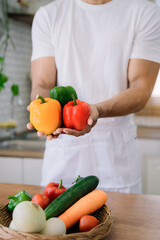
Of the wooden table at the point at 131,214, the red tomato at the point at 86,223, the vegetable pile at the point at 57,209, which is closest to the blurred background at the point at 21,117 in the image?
the wooden table at the point at 131,214

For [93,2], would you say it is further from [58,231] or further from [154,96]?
[154,96]

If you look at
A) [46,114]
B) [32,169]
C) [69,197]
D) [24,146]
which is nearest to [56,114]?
[46,114]

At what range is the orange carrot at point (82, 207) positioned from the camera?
3.17 feet

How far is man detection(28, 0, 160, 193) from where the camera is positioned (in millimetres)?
1558

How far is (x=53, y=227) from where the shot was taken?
868mm

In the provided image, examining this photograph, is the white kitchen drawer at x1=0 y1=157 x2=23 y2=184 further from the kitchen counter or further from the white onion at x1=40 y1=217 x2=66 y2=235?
the white onion at x1=40 y1=217 x2=66 y2=235

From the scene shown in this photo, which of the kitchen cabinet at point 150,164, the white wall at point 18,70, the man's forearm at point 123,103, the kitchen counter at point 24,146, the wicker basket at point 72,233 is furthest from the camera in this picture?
the white wall at point 18,70

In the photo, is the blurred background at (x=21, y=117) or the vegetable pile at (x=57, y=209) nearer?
the vegetable pile at (x=57, y=209)

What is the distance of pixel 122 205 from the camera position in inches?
49.0

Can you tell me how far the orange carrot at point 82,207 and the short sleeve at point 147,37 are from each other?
2.45 feet

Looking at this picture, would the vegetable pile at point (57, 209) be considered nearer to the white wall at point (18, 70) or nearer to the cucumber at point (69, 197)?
the cucumber at point (69, 197)

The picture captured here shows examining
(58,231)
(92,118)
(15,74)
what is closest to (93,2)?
(92,118)

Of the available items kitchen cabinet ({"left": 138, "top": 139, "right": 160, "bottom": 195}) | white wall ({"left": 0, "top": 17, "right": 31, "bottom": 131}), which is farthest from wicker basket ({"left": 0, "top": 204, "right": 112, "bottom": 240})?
white wall ({"left": 0, "top": 17, "right": 31, "bottom": 131})

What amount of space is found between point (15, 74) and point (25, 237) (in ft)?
8.29
